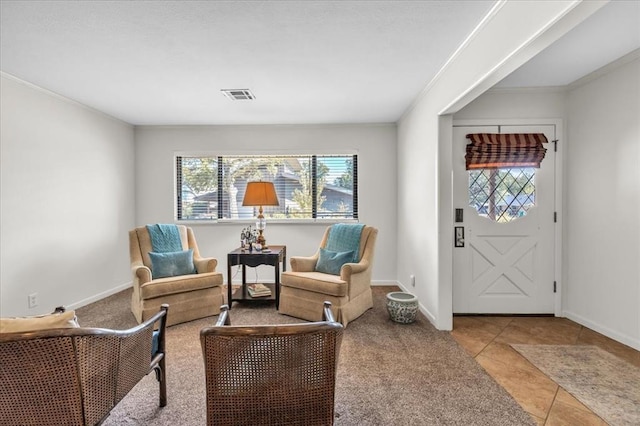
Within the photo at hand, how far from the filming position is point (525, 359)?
→ 248 cm

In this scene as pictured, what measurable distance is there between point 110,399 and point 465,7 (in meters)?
2.79

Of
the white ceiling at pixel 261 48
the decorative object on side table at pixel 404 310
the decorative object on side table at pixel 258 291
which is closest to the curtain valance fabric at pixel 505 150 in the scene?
the white ceiling at pixel 261 48

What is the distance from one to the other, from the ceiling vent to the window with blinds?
4.17 ft

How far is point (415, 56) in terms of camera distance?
260cm

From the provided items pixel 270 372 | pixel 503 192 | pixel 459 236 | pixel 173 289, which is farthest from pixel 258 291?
pixel 503 192

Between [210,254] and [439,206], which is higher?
[439,206]

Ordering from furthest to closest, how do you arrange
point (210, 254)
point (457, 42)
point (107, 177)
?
point (210, 254) < point (107, 177) < point (457, 42)

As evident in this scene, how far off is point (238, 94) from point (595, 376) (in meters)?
3.88

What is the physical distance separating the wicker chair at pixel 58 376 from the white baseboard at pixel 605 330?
3.74m

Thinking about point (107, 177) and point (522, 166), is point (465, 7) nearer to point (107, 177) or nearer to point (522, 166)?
point (522, 166)

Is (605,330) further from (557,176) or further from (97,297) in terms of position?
(97,297)

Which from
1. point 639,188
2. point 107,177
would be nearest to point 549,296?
point 639,188

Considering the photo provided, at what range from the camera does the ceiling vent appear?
3.31m

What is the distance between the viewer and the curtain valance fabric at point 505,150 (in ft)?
10.8
